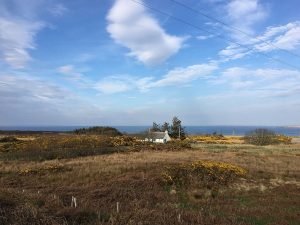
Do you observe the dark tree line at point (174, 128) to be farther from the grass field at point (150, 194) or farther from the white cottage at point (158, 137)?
the grass field at point (150, 194)

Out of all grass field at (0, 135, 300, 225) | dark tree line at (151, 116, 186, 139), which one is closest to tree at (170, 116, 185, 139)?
dark tree line at (151, 116, 186, 139)

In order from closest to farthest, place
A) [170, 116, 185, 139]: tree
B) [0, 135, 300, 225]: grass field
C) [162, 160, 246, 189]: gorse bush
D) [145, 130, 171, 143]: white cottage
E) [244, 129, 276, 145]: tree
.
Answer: [0, 135, 300, 225]: grass field < [162, 160, 246, 189]: gorse bush < [244, 129, 276, 145]: tree < [145, 130, 171, 143]: white cottage < [170, 116, 185, 139]: tree

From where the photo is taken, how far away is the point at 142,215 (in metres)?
8.65

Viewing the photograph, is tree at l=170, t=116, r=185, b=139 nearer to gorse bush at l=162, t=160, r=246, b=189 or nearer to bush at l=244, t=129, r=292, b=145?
bush at l=244, t=129, r=292, b=145

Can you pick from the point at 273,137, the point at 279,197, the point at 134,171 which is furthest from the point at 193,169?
the point at 273,137

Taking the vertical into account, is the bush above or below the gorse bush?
above

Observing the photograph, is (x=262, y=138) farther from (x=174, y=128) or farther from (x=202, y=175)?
(x=202, y=175)

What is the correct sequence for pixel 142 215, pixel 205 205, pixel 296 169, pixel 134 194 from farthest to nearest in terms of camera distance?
pixel 296 169 → pixel 134 194 → pixel 205 205 → pixel 142 215

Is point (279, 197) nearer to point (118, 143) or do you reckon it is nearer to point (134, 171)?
point (134, 171)

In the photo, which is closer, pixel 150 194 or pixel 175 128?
pixel 150 194

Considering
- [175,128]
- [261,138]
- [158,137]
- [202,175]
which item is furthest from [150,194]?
[175,128]

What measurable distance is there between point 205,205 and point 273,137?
69876mm

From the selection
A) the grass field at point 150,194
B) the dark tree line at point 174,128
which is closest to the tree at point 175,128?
the dark tree line at point 174,128

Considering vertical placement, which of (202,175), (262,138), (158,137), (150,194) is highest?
(158,137)
